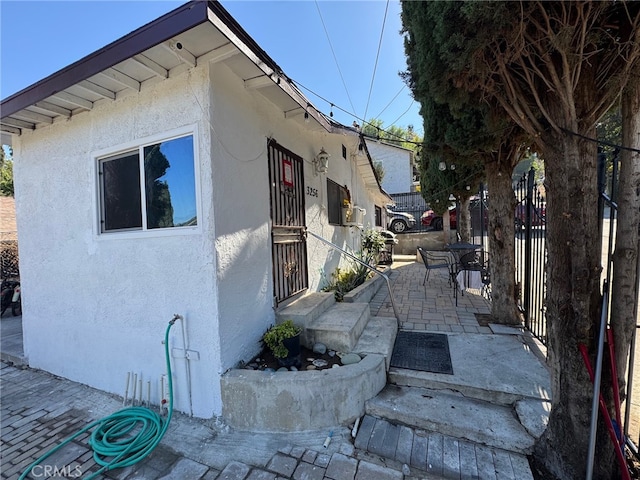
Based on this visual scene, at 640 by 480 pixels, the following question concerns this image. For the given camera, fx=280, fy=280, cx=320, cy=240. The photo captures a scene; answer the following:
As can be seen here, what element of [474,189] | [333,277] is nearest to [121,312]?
[333,277]

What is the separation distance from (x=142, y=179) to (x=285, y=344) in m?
2.50

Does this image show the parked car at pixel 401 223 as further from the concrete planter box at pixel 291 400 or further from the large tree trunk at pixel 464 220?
the concrete planter box at pixel 291 400

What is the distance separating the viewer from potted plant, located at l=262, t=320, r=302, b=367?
10.3 ft

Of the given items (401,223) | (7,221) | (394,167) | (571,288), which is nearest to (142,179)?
(571,288)

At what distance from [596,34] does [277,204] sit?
3.45 m

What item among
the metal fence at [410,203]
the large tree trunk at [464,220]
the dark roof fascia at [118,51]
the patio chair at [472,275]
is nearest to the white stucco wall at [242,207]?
the dark roof fascia at [118,51]

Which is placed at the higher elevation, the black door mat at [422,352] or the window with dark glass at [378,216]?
the window with dark glass at [378,216]

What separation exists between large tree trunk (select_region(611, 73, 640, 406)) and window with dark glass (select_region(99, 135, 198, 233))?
3.59m

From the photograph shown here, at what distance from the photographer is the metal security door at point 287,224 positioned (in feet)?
13.2

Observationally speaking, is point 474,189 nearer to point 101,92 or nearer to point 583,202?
point 583,202

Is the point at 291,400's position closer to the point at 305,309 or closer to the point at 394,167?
the point at 305,309

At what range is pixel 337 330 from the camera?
342 cm

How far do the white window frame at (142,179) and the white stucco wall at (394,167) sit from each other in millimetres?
20799

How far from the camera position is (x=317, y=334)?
353 centimetres
